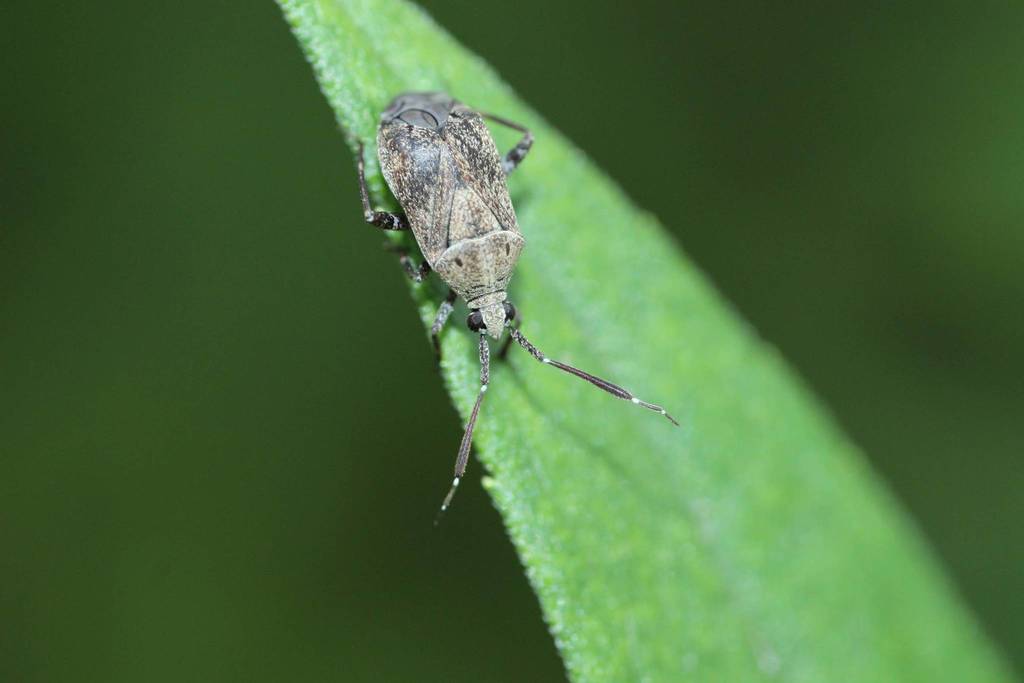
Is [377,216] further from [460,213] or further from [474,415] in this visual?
[474,415]

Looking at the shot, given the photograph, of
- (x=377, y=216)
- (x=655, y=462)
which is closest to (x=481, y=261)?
(x=377, y=216)

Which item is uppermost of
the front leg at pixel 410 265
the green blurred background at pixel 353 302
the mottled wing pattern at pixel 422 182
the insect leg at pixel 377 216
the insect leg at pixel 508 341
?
the mottled wing pattern at pixel 422 182

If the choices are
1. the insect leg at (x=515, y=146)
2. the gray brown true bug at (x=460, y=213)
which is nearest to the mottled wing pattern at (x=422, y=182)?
the gray brown true bug at (x=460, y=213)

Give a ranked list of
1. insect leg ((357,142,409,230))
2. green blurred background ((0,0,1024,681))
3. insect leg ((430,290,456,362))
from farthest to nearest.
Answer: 1. green blurred background ((0,0,1024,681))
2. insect leg ((357,142,409,230))
3. insect leg ((430,290,456,362))

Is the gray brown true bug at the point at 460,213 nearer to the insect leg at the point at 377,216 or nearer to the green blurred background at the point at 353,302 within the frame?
the insect leg at the point at 377,216

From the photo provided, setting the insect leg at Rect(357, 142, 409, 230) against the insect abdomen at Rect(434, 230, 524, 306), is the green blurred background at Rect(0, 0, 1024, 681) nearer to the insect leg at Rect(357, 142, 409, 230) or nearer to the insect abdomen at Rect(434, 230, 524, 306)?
the insect leg at Rect(357, 142, 409, 230)

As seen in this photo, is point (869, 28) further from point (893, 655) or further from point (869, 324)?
point (893, 655)

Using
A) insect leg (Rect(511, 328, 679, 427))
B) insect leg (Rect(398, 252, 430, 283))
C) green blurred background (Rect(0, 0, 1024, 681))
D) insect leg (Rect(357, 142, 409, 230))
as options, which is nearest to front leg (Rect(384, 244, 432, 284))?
insect leg (Rect(398, 252, 430, 283))
